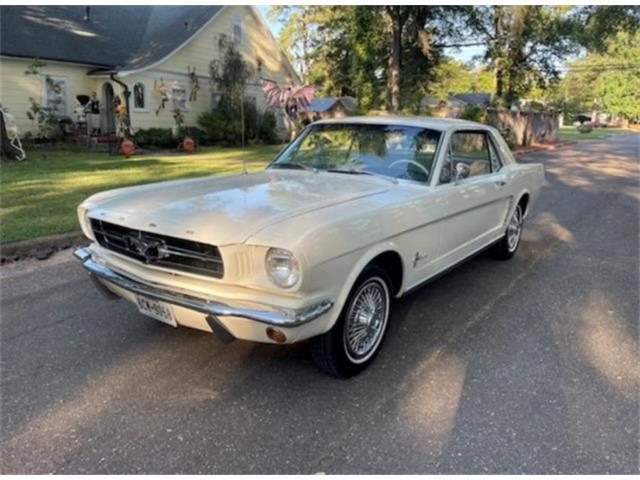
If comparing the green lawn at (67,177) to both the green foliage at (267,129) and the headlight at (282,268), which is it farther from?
the green foliage at (267,129)

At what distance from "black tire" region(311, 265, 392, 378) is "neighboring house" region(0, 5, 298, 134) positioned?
19096mm

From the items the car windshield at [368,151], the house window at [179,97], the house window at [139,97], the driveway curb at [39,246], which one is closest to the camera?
the car windshield at [368,151]

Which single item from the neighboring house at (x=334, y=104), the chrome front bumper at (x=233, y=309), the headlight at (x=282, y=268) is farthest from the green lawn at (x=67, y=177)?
the neighboring house at (x=334, y=104)

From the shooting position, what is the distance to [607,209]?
9.42 metres

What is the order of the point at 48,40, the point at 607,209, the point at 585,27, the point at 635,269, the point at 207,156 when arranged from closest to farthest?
1. the point at 635,269
2. the point at 607,209
3. the point at 207,156
4. the point at 48,40
5. the point at 585,27

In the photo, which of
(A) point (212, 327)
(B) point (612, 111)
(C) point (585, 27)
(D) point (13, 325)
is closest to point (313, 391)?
(A) point (212, 327)

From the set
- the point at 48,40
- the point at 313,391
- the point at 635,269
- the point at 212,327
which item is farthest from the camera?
the point at 48,40

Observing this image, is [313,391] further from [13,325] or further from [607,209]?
[607,209]

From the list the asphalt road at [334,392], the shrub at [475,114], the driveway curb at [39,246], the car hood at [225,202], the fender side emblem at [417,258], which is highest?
the shrub at [475,114]

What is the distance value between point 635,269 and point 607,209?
4.10 metres

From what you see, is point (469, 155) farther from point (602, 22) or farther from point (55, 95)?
point (55, 95)

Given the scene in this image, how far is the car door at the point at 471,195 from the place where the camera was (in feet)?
13.8

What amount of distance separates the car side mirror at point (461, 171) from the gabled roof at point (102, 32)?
18785 millimetres

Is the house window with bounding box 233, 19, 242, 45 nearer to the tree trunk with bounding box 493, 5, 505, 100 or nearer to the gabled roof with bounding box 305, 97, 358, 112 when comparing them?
the tree trunk with bounding box 493, 5, 505, 100
